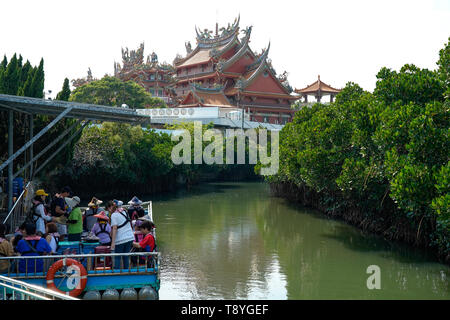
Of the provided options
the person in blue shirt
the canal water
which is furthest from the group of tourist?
the canal water

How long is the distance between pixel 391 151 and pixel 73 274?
9.39 meters

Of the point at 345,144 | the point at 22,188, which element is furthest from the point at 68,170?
the point at 345,144

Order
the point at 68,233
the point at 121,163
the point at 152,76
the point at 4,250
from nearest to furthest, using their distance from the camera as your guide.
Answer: the point at 4,250, the point at 68,233, the point at 121,163, the point at 152,76

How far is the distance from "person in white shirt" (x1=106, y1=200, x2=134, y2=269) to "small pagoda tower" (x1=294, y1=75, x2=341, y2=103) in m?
43.0

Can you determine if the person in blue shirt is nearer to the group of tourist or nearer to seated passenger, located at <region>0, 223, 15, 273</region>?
the group of tourist

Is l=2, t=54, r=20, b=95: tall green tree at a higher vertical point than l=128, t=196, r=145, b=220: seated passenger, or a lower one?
higher

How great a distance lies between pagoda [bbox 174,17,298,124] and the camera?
143 ft

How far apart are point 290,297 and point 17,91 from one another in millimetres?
11106

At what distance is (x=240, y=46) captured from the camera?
49062mm

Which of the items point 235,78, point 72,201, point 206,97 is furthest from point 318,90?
point 72,201

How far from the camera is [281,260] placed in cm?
1281

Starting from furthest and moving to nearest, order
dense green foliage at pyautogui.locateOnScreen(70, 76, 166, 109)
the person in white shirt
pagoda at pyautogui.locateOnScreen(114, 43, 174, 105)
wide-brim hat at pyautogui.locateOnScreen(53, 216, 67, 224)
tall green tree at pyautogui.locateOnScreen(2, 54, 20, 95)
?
pagoda at pyautogui.locateOnScreen(114, 43, 174, 105), dense green foliage at pyautogui.locateOnScreen(70, 76, 166, 109), tall green tree at pyautogui.locateOnScreen(2, 54, 20, 95), wide-brim hat at pyautogui.locateOnScreen(53, 216, 67, 224), the person in white shirt

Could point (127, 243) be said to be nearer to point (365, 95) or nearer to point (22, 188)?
point (22, 188)

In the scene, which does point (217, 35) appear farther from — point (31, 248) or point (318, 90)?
point (31, 248)
